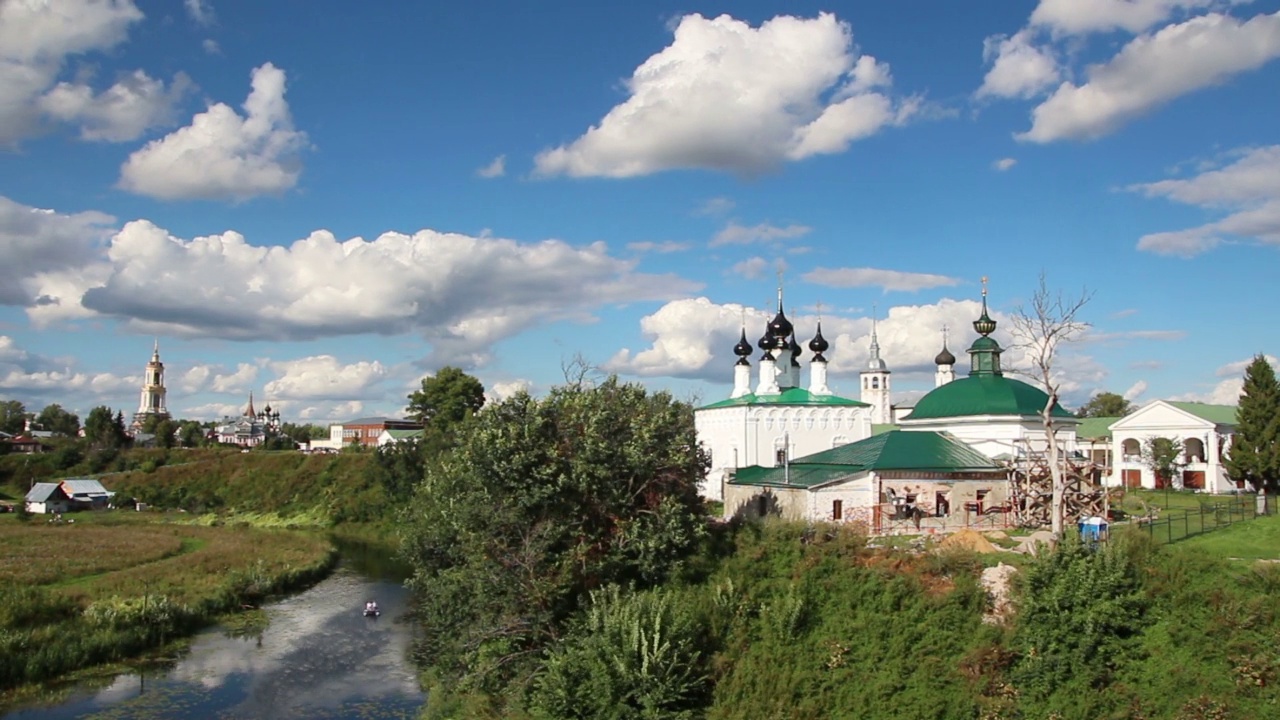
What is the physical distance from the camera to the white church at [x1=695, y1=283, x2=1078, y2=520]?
2603 centimetres

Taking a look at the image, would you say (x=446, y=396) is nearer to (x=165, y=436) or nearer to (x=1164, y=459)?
(x=165, y=436)

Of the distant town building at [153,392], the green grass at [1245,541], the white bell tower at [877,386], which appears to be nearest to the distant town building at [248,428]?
the distant town building at [153,392]

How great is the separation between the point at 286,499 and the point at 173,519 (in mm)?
9051

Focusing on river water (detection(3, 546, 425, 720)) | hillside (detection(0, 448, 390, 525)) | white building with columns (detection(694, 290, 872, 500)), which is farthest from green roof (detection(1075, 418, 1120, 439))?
hillside (detection(0, 448, 390, 525))

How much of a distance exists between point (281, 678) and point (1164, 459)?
3703 centimetres

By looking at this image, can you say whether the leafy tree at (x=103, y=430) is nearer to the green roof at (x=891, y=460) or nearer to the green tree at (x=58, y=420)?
the green tree at (x=58, y=420)

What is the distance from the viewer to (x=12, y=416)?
126m

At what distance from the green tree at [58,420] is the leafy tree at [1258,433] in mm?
124650

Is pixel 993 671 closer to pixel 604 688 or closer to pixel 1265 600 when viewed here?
pixel 1265 600

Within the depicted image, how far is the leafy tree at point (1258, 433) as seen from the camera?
36.0 metres

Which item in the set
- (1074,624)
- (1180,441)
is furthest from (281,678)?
(1180,441)

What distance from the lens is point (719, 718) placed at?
17.1 metres

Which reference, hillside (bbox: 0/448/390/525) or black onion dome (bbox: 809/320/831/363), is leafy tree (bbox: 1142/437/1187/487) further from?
hillside (bbox: 0/448/390/525)

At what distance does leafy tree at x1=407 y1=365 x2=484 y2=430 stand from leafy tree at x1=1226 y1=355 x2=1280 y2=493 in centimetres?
4771
